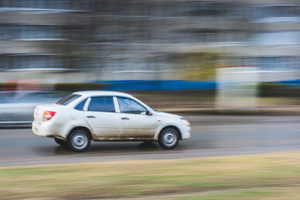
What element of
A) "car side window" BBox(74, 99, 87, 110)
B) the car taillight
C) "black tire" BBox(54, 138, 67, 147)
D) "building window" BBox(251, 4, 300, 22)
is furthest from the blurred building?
the car taillight

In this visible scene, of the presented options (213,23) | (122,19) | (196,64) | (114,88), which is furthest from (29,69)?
(213,23)

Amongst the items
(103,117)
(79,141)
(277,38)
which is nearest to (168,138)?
(103,117)

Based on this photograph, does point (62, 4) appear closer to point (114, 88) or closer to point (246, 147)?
point (114, 88)

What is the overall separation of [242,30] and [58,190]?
32.2 m

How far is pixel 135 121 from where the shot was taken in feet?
35.9

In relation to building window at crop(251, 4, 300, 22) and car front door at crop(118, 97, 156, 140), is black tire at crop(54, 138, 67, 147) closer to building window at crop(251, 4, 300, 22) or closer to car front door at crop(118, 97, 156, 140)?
car front door at crop(118, 97, 156, 140)

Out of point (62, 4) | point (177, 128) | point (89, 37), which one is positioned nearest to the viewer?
point (177, 128)

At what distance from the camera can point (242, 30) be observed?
36.3 metres

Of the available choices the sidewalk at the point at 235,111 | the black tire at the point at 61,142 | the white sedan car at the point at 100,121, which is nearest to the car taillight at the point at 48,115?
the white sedan car at the point at 100,121

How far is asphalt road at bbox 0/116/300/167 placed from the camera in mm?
9898

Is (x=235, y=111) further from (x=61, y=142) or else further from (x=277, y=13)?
(x=277, y=13)

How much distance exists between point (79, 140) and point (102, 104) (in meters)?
1.05

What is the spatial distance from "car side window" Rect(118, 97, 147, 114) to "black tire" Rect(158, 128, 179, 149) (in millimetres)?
823

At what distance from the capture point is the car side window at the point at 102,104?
35.2 feet
